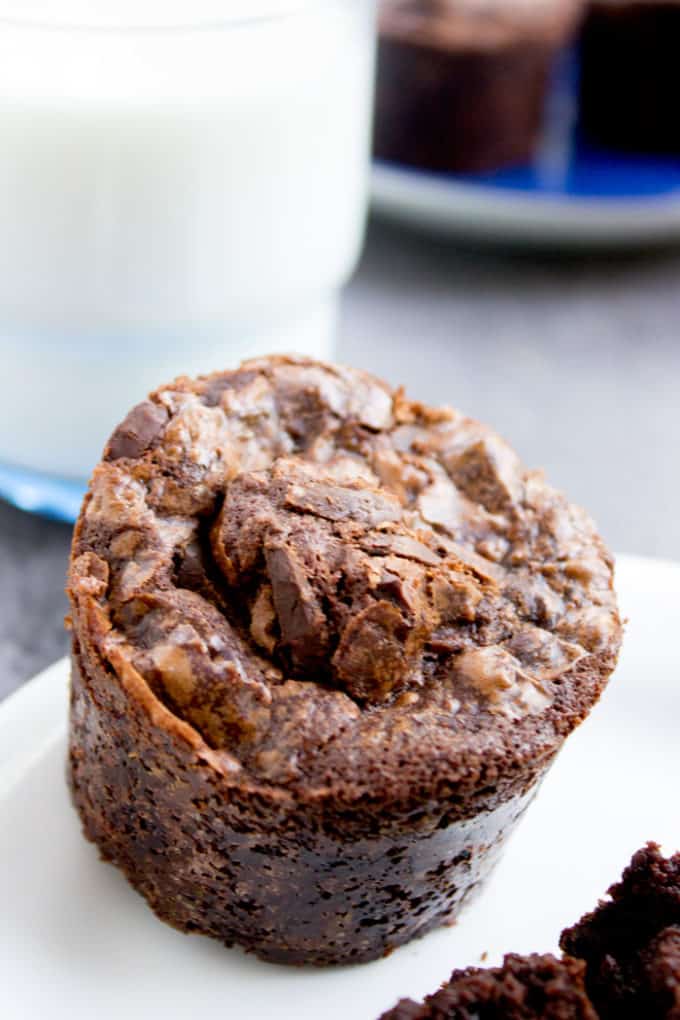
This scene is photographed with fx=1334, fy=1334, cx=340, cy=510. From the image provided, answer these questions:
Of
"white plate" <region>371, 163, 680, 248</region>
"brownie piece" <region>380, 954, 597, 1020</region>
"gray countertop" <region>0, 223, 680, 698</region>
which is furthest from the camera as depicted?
"white plate" <region>371, 163, 680, 248</region>

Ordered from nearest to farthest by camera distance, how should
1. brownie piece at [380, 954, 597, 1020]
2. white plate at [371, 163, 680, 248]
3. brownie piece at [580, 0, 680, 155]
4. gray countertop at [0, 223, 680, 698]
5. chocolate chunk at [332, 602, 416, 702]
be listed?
brownie piece at [380, 954, 597, 1020], chocolate chunk at [332, 602, 416, 702], gray countertop at [0, 223, 680, 698], white plate at [371, 163, 680, 248], brownie piece at [580, 0, 680, 155]

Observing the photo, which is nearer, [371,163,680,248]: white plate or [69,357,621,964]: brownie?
[69,357,621,964]: brownie

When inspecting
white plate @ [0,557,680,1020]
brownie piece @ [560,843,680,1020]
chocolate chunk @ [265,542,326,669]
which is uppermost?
chocolate chunk @ [265,542,326,669]

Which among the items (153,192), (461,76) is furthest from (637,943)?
(461,76)

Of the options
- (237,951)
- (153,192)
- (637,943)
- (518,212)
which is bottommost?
(237,951)

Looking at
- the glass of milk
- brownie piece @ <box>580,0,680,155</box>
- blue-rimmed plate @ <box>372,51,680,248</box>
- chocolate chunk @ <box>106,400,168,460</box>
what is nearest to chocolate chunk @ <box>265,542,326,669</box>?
chocolate chunk @ <box>106,400,168,460</box>

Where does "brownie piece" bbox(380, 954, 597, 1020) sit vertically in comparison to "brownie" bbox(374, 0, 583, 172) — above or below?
below

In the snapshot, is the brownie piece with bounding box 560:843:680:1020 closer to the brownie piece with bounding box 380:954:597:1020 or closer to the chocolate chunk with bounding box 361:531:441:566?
the brownie piece with bounding box 380:954:597:1020

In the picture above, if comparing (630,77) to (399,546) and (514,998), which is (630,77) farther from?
(514,998)
